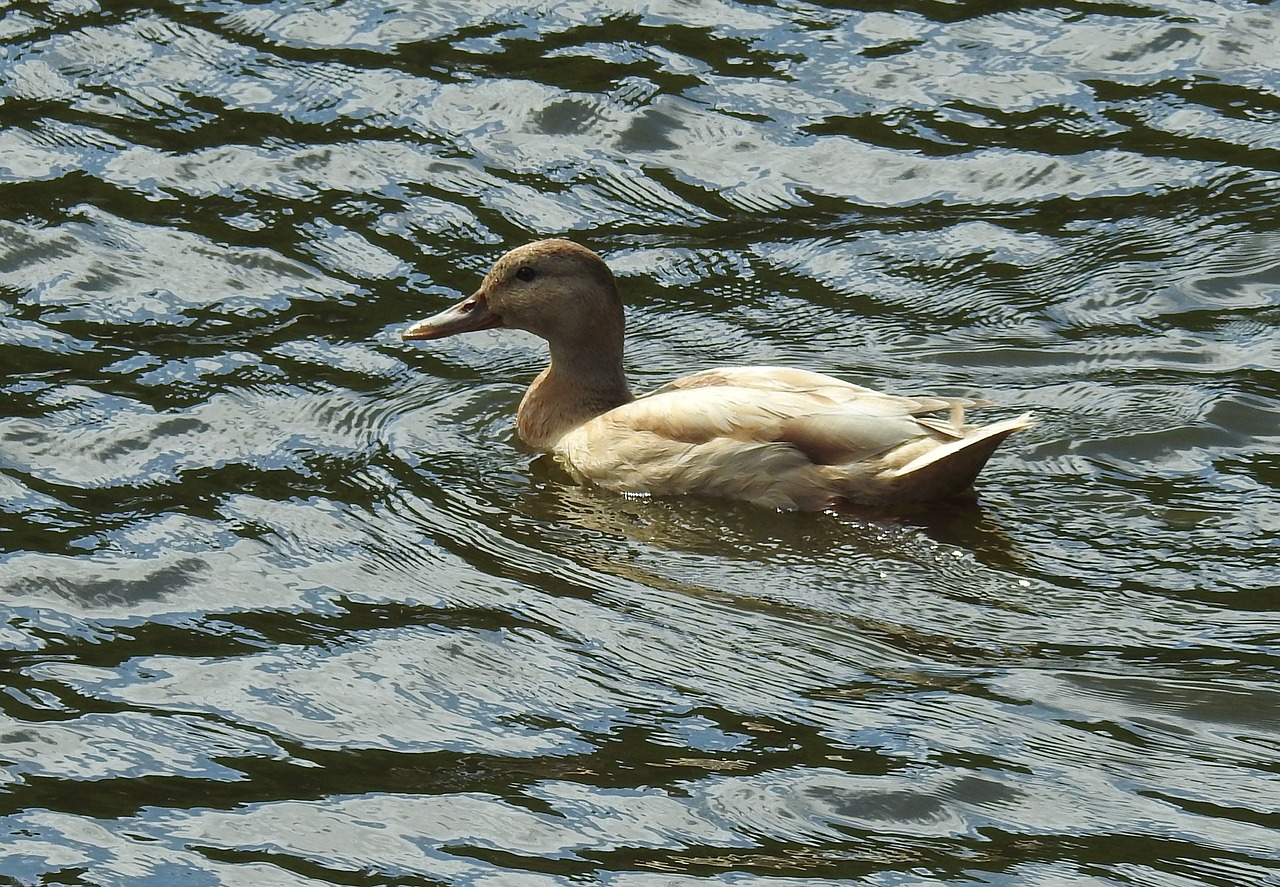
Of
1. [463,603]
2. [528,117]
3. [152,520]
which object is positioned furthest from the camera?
[528,117]

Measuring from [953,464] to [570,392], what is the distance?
1859 millimetres

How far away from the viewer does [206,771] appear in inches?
241

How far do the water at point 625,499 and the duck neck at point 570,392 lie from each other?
15cm

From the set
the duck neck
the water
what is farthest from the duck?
the water

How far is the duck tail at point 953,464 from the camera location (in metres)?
7.57

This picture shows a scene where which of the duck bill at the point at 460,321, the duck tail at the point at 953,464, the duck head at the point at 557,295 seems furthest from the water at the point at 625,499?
the duck head at the point at 557,295

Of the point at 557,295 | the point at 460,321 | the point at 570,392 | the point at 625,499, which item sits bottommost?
the point at 625,499

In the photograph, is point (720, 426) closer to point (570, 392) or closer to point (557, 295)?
point (570, 392)

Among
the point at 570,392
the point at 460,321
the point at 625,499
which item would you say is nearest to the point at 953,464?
the point at 625,499

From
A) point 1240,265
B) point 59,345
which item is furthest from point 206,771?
point 1240,265

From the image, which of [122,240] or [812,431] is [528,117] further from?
[812,431]

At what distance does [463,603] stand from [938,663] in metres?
1.65

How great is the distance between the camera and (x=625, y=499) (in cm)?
825

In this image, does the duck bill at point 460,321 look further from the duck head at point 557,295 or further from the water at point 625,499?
the water at point 625,499
